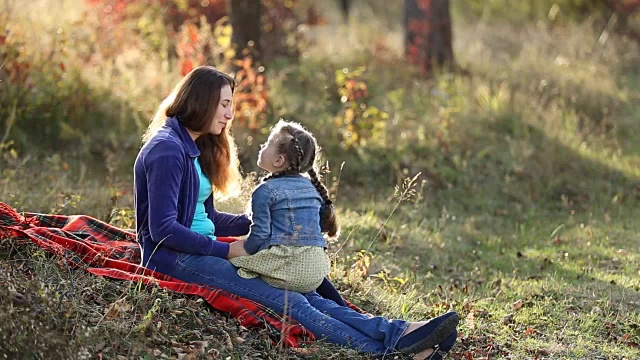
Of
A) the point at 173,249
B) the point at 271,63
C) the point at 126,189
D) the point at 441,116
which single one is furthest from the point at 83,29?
the point at 173,249

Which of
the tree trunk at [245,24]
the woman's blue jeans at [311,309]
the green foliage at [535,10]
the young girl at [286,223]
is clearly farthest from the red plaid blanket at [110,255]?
the green foliage at [535,10]

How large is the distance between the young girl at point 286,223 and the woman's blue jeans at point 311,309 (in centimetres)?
6

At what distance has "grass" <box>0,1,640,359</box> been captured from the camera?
470 centimetres

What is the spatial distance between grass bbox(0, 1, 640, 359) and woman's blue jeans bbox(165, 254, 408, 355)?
114 millimetres

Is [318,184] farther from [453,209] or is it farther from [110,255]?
[453,209]

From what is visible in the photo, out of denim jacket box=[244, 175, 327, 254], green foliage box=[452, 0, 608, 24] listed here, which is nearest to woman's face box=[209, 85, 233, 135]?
denim jacket box=[244, 175, 327, 254]

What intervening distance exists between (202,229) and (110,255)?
1.85 feet

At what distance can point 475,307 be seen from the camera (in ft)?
20.2

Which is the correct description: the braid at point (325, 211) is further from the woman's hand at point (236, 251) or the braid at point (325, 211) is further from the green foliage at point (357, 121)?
the green foliage at point (357, 121)

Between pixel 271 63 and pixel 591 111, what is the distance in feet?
12.8

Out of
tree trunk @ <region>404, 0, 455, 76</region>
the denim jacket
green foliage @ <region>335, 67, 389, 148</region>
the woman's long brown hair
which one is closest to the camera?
the denim jacket


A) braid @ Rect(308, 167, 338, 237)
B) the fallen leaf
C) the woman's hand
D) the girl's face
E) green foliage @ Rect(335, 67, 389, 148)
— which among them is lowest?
the fallen leaf

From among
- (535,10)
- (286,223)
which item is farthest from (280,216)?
(535,10)

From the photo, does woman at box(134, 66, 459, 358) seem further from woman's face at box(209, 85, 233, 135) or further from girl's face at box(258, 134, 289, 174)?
girl's face at box(258, 134, 289, 174)
